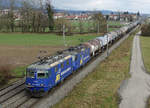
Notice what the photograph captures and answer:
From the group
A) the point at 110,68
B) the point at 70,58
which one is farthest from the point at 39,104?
the point at 110,68

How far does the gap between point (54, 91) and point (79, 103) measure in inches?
172

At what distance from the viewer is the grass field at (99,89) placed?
1718cm

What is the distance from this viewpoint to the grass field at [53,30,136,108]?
17.2 metres

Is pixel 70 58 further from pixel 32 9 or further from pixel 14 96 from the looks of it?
pixel 32 9

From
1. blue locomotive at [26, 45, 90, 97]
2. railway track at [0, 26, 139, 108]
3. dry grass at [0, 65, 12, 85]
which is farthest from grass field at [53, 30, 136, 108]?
dry grass at [0, 65, 12, 85]

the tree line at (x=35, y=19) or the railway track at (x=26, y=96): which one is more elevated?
the tree line at (x=35, y=19)

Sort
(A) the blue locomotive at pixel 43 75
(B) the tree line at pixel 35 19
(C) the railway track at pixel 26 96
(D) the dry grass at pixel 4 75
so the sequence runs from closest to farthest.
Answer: (C) the railway track at pixel 26 96 < (A) the blue locomotive at pixel 43 75 < (D) the dry grass at pixel 4 75 < (B) the tree line at pixel 35 19

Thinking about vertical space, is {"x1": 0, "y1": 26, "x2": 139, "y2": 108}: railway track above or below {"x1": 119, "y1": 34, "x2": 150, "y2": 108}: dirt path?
below

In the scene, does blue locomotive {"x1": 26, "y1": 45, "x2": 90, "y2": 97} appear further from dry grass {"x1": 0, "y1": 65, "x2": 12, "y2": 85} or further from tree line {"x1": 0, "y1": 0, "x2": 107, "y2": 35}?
tree line {"x1": 0, "y1": 0, "x2": 107, "y2": 35}

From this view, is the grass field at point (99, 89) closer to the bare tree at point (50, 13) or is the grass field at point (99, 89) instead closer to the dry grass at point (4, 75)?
the dry grass at point (4, 75)

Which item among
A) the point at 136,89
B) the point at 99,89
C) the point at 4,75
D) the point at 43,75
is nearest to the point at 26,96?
the point at 43,75

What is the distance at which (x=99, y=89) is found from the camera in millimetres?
20891

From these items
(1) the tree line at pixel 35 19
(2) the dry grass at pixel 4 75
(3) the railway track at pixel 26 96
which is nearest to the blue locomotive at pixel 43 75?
(3) the railway track at pixel 26 96

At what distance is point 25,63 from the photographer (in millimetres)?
34094
